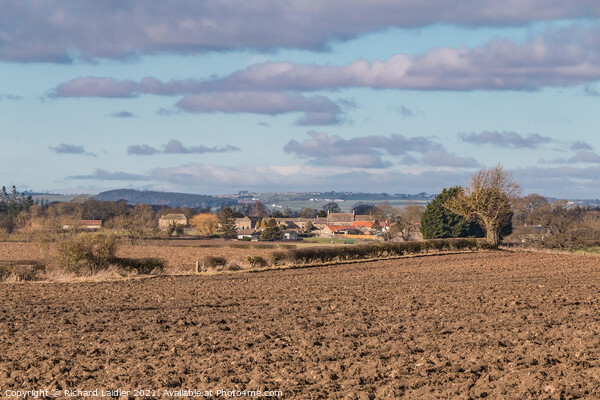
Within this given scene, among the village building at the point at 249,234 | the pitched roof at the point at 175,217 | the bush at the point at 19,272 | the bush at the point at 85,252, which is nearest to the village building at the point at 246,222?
the pitched roof at the point at 175,217

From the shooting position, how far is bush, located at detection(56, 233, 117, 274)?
39312 millimetres

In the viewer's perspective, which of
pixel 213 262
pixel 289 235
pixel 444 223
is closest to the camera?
pixel 213 262

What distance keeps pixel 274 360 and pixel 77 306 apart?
41.9 ft

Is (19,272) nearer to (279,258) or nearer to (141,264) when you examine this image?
(141,264)

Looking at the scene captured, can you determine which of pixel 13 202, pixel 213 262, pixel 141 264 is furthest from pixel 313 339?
pixel 13 202

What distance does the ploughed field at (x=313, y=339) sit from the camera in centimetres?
1238

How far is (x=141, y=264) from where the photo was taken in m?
42.2

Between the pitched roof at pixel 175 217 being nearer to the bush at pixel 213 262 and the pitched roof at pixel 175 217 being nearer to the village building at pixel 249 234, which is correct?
the village building at pixel 249 234

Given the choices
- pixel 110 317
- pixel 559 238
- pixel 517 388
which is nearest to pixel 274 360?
pixel 517 388

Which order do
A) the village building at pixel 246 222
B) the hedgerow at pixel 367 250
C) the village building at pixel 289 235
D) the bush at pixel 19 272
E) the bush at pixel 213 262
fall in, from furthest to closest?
the village building at pixel 246 222, the village building at pixel 289 235, the hedgerow at pixel 367 250, the bush at pixel 213 262, the bush at pixel 19 272

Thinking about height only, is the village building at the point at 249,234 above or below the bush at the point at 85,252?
below

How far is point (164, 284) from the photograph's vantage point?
34.2m

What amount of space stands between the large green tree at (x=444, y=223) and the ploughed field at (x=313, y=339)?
60.5 meters

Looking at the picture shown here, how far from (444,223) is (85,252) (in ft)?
204
